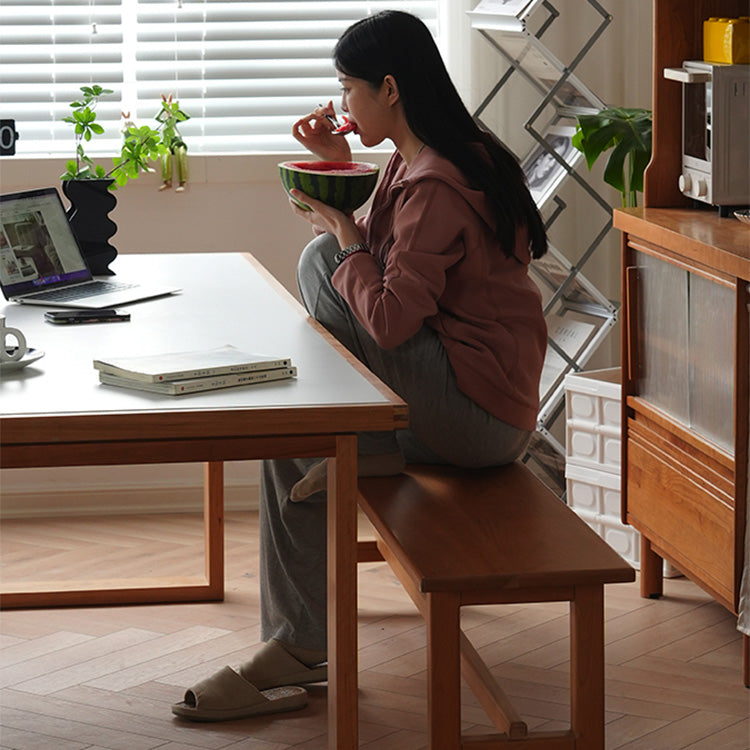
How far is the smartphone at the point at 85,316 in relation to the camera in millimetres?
2357

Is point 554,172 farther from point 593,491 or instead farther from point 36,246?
point 36,246

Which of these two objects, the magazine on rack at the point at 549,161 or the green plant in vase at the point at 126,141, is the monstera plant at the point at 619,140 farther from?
the green plant in vase at the point at 126,141

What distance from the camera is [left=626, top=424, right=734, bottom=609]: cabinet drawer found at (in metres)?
2.58

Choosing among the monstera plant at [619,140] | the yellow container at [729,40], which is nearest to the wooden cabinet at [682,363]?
the yellow container at [729,40]

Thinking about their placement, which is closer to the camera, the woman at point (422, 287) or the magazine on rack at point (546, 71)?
the woman at point (422, 287)

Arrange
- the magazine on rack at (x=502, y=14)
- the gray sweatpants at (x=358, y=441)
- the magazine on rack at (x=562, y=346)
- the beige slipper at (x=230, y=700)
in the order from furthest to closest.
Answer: the magazine on rack at (x=562, y=346) → the magazine on rack at (x=502, y=14) → the beige slipper at (x=230, y=700) → the gray sweatpants at (x=358, y=441)

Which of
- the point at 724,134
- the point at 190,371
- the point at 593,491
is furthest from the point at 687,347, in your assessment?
the point at 190,371

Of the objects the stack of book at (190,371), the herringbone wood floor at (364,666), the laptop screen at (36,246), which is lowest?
the herringbone wood floor at (364,666)

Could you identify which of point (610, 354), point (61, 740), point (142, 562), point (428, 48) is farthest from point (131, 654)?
point (610, 354)

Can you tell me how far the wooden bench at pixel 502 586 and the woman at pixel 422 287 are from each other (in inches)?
11.0

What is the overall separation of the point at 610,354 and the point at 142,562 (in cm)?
156

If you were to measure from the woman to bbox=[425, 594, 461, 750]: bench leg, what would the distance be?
1.41ft

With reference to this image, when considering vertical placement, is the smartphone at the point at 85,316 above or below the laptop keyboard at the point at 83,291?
below

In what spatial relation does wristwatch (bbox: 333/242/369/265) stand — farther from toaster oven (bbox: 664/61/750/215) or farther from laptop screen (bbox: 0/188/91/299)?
toaster oven (bbox: 664/61/750/215)
